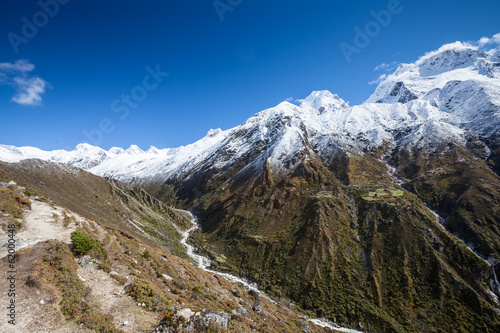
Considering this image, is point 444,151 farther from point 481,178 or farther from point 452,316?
point 452,316

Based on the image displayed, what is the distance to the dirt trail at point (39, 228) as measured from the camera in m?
20.1

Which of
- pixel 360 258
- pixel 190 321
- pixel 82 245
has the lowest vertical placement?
pixel 190 321

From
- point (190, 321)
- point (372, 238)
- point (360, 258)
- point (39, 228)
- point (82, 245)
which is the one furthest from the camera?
point (372, 238)

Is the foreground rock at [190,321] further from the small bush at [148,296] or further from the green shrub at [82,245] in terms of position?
the green shrub at [82,245]

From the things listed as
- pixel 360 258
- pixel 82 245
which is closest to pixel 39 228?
pixel 82 245

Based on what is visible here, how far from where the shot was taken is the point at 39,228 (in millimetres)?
25203

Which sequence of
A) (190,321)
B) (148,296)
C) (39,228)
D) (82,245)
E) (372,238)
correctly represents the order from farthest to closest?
1. (372,238)
2. (39,228)
3. (82,245)
4. (148,296)
5. (190,321)

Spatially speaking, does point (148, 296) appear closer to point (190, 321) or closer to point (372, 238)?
point (190, 321)

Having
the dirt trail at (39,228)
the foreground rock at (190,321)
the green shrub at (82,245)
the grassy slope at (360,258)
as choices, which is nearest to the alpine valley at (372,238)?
the grassy slope at (360,258)

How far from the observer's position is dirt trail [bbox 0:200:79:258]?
65.9 ft

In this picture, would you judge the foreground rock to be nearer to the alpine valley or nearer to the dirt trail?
the dirt trail

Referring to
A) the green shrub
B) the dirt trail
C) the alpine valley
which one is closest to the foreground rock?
the green shrub

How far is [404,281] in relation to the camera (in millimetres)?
81500

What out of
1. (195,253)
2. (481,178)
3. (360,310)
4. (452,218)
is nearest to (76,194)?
(195,253)
